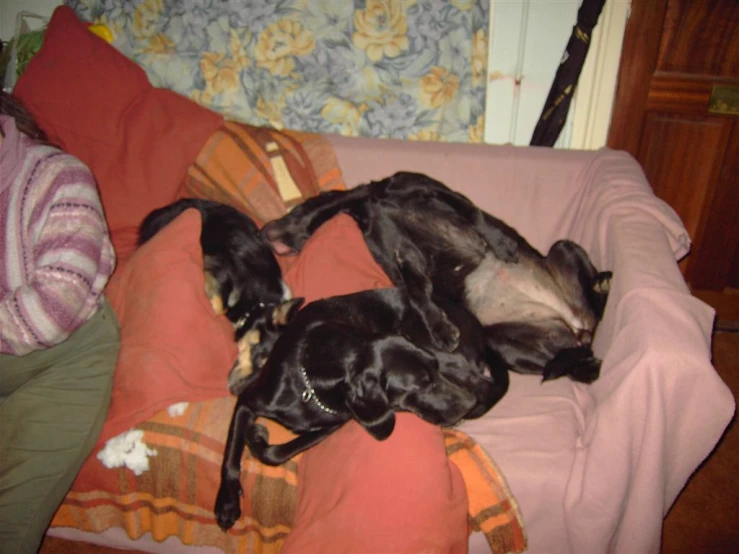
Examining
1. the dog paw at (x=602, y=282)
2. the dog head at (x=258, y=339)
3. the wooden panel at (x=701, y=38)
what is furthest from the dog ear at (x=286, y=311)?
the wooden panel at (x=701, y=38)

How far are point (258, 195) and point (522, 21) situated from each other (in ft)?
4.80

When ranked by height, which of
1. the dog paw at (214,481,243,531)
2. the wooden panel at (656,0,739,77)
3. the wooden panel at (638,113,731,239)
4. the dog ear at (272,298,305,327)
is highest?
the wooden panel at (656,0,739,77)

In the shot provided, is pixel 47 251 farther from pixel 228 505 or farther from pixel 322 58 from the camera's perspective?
pixel 322 58

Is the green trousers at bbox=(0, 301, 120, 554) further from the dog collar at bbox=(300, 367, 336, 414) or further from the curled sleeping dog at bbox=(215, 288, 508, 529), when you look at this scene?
the dog collar at bbox=(300, 367, 336, 414)

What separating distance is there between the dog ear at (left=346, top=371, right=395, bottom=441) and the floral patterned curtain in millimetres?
1544

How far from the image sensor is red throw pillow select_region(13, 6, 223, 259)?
2.29 metres

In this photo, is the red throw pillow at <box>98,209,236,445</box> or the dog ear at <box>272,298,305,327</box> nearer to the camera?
the red throw pillow at <box>98,209,236,445</box>

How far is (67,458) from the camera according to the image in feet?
5.19

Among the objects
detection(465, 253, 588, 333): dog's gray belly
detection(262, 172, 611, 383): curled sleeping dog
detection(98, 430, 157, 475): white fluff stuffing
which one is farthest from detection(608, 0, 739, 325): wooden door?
detection(98, 430, 157, 475): white fluff stuffing

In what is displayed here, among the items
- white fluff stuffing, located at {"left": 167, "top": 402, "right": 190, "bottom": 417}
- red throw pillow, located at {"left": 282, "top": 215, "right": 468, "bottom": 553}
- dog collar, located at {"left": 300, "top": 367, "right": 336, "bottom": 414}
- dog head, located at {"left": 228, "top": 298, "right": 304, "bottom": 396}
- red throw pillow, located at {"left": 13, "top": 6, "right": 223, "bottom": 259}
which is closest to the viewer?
red throw pillow, located at {"left": 282, "top": 215, "right": 468, "bottom": 553}

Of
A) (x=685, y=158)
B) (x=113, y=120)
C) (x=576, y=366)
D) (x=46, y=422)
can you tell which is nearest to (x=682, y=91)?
(x=685, y=158)

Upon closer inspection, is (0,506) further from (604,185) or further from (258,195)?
(604,185)

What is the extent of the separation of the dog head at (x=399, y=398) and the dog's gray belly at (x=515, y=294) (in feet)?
1.81

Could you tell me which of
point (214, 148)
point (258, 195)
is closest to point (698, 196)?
point (258, 195)
